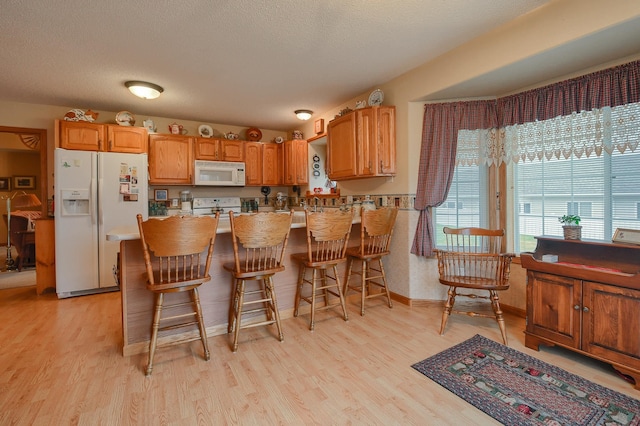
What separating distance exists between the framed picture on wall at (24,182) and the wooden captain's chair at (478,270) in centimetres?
931

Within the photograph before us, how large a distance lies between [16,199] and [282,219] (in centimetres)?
738

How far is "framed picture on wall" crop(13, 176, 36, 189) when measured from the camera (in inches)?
282

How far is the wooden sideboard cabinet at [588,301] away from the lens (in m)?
1.79

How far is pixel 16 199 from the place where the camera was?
639cm

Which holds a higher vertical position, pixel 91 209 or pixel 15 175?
pixel 15 175

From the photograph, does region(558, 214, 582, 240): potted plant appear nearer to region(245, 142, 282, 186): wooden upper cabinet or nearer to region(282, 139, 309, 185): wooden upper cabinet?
region(282, 139, 309, 185): wooden upper cabinet

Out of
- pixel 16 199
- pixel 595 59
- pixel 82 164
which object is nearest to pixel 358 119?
pixel 595 59

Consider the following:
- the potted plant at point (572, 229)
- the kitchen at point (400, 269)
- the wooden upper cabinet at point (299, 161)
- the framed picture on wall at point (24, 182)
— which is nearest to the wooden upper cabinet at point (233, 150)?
the wooden upper cabinet at point (299, 161)

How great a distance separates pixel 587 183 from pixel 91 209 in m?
5.11

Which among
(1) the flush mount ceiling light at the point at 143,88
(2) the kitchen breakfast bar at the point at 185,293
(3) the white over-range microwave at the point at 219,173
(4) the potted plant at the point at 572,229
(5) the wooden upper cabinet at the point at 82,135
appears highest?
(1) the flush mount ceiling light at the point at 143,88

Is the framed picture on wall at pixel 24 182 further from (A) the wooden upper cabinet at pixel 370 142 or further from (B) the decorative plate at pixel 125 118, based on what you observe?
(A) the wooden upper cabinet at pixel 370 142

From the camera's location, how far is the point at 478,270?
2.95 metres

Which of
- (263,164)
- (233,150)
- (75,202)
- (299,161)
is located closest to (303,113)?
(299,161)

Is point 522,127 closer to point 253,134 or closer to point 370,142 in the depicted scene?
point 370,142
